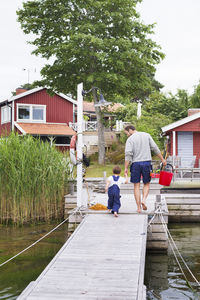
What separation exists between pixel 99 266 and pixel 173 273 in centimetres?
193

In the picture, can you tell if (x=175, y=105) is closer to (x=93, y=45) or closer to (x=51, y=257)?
(x=93, y=45)

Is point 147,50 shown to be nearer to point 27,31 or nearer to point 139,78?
point 139,78

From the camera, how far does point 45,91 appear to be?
3219 cm

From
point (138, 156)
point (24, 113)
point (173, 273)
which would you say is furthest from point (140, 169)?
point (24, 113)

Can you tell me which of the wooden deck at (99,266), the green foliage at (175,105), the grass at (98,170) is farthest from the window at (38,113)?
the wooden deck at (99,266)

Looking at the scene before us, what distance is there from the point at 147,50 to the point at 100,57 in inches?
160

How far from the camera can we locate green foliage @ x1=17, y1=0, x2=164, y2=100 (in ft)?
86.3

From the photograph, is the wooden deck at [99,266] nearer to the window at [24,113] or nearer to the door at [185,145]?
the door at [185,145]

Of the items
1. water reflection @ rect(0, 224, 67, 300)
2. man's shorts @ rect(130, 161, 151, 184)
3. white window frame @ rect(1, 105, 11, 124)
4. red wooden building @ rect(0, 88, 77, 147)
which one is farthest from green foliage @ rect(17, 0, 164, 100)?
man's shorts @ rect(130, 161, 151, 184)

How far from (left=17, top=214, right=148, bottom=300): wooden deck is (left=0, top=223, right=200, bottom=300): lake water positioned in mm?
698

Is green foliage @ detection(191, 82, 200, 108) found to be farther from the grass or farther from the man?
the man

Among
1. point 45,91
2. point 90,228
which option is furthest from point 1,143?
point 45,91

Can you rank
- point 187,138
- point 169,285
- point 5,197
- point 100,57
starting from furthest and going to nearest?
point 100,57, point 187,138, point 5,197, point 169,285

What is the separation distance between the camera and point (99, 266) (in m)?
5.60
